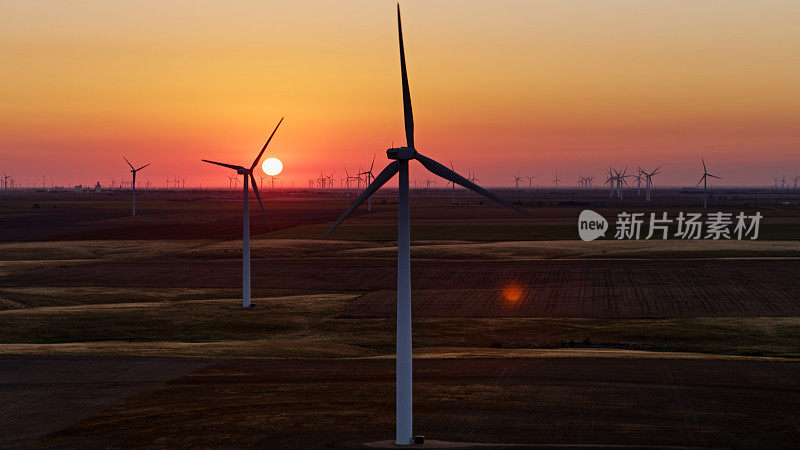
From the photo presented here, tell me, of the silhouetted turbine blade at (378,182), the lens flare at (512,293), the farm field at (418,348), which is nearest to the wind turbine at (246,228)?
the farm field at (418,348)

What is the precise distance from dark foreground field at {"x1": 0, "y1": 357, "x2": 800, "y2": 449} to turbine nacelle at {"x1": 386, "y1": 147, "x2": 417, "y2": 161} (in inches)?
417

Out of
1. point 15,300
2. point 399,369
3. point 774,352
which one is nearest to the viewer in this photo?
point 399,369

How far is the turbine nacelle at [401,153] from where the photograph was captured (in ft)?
93.8

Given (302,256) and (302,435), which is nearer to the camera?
(302,435)

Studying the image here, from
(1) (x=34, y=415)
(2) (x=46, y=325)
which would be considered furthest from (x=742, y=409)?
(2) (x=46, y=325)

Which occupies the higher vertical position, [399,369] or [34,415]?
[399,369]

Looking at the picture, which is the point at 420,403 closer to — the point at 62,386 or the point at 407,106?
the point at 407,106

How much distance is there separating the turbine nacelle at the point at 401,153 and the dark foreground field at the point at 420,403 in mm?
10588

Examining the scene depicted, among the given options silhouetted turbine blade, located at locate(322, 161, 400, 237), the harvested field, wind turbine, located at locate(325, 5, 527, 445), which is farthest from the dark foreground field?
silhouetted turbine blade, located at locate(322, 161, 400, 237)

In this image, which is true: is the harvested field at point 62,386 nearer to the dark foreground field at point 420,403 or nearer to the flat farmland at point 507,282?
the dark foreground field at point 420,403

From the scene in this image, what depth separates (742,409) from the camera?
113ft

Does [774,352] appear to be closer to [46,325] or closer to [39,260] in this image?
[46,325]

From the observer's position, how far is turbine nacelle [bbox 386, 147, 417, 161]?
28578mm

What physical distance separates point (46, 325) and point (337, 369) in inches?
1076
